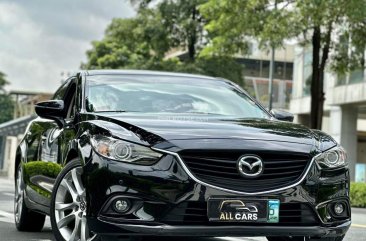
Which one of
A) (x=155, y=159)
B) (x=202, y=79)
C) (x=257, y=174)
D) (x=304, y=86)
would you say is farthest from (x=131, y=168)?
(x=304, y=86)

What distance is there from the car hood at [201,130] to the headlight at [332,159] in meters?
0.06

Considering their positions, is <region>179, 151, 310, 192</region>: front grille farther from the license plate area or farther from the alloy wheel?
the alloy wheel

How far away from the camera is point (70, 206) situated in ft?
17.0

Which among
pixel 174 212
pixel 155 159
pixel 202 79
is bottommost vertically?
pixel 174 212

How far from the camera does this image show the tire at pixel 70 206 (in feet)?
16.2

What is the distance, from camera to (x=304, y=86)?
3934 cm

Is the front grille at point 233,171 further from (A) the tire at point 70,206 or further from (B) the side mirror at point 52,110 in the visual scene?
(B) the side mirror at point 52,110

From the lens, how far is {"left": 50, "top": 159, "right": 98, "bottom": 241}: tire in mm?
4934

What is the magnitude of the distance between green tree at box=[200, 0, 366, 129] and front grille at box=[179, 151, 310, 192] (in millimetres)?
13475

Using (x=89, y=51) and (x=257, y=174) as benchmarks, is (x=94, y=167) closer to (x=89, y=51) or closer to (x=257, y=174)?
(x=257, y=174)

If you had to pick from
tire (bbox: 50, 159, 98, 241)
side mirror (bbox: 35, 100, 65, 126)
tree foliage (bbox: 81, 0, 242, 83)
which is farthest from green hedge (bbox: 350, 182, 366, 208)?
tree foliage (bbox: 81, 0, 242, 83)

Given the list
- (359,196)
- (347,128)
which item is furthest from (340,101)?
(359,196)

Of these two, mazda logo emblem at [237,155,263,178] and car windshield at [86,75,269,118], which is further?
car windshield at [86,75,269,118]

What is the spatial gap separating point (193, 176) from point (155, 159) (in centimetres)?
27
